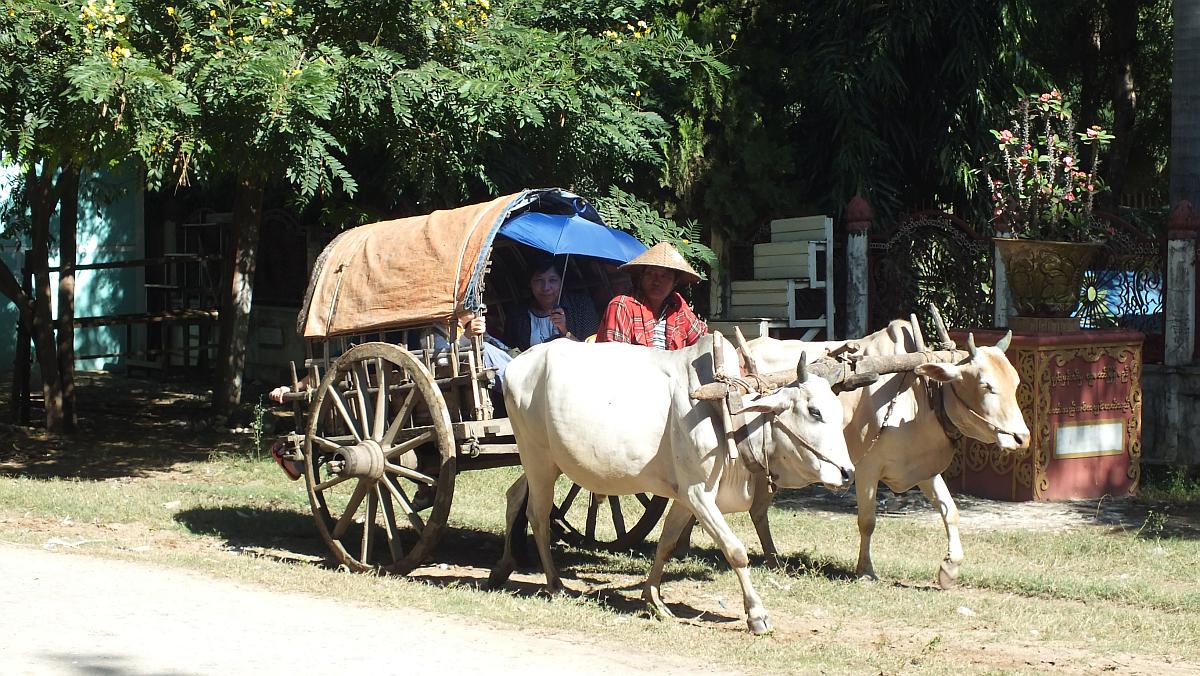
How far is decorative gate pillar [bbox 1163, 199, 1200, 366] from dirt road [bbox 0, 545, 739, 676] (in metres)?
7.43

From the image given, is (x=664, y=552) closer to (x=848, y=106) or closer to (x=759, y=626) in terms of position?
(x=759, y=626)

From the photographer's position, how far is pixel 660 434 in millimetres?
6906

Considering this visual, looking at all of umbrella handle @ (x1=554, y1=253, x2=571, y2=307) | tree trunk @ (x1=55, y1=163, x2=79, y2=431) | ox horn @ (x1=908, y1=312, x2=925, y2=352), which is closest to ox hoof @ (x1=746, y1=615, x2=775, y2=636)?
ox horn @ (x1=908, y1=312, x2=925, y2=352)

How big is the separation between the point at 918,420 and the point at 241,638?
160 inches

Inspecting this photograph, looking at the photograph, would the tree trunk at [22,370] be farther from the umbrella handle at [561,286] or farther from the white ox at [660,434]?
the white ox at [660,434]

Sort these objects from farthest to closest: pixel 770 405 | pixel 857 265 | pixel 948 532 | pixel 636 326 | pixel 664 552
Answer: pixel 857 265, pixel 636 326, pixel 948 532, pixel 664 552, pixel 770 405

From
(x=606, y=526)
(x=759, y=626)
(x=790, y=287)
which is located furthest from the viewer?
(x=790, y=287)

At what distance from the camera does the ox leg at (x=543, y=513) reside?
24.4 feet

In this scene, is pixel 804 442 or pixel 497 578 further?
pixel 497 578

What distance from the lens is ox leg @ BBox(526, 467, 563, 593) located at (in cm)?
743

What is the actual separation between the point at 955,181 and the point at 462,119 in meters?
6.34

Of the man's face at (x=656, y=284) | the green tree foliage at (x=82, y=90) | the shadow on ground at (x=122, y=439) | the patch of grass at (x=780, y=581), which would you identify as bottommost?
the patch of grass at (x=780, y=581)

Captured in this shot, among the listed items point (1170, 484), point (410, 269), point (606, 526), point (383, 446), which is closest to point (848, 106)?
point (1170, 484)

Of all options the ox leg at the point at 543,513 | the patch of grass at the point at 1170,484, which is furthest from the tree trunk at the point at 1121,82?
the ox leg at the point at 543,513
